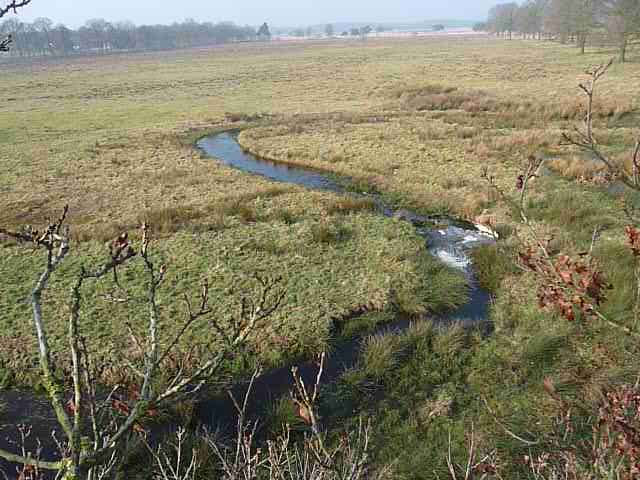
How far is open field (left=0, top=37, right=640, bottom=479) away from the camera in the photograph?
28.8 ft

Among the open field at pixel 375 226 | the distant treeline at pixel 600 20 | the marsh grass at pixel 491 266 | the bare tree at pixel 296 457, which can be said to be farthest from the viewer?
the distant treeline at pixel 600 20

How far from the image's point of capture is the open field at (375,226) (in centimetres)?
879

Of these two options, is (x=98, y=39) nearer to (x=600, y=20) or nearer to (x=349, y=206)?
(x=600, y=20)

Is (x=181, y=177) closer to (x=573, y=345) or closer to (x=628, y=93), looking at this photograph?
(x=573, y=345)

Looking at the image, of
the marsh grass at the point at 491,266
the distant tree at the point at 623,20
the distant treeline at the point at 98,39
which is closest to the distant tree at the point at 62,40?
the distant treeline at the point at 98,39

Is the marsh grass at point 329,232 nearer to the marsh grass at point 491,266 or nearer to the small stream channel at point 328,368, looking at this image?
the small stream channel at point 328,368

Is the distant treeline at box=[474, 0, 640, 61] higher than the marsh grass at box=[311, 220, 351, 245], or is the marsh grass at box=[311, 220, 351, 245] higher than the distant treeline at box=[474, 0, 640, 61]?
the distant treeline at box=[474, 0, 640, 61]

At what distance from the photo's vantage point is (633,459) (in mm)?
3148

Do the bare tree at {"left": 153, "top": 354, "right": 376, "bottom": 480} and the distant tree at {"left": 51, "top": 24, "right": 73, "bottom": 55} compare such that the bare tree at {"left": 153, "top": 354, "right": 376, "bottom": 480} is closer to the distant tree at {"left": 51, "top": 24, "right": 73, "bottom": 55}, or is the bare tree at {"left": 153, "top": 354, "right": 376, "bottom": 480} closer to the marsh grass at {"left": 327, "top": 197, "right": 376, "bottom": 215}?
the marsh grass at {"left": 327, "top": 197, "right": 376, "bottom": 215}

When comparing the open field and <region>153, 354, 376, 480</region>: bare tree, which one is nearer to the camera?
<region>153, 354, 376, 480</region>: bare tree

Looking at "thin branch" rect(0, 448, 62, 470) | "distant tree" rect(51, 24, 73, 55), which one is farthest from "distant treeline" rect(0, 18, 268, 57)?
A: "thin branch" rect(0, 448, 62, 470)

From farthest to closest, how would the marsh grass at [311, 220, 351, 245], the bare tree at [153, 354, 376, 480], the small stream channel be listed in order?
the marsh grass at [311, 220, 351, 245]
the small stream channel
the bare tree at [153, 354, 376, 480]

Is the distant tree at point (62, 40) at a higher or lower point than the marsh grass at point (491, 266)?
higher

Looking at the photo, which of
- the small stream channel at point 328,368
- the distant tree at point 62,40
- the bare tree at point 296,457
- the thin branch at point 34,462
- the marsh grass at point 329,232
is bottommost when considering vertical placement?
the small stream channel at point 328,368
